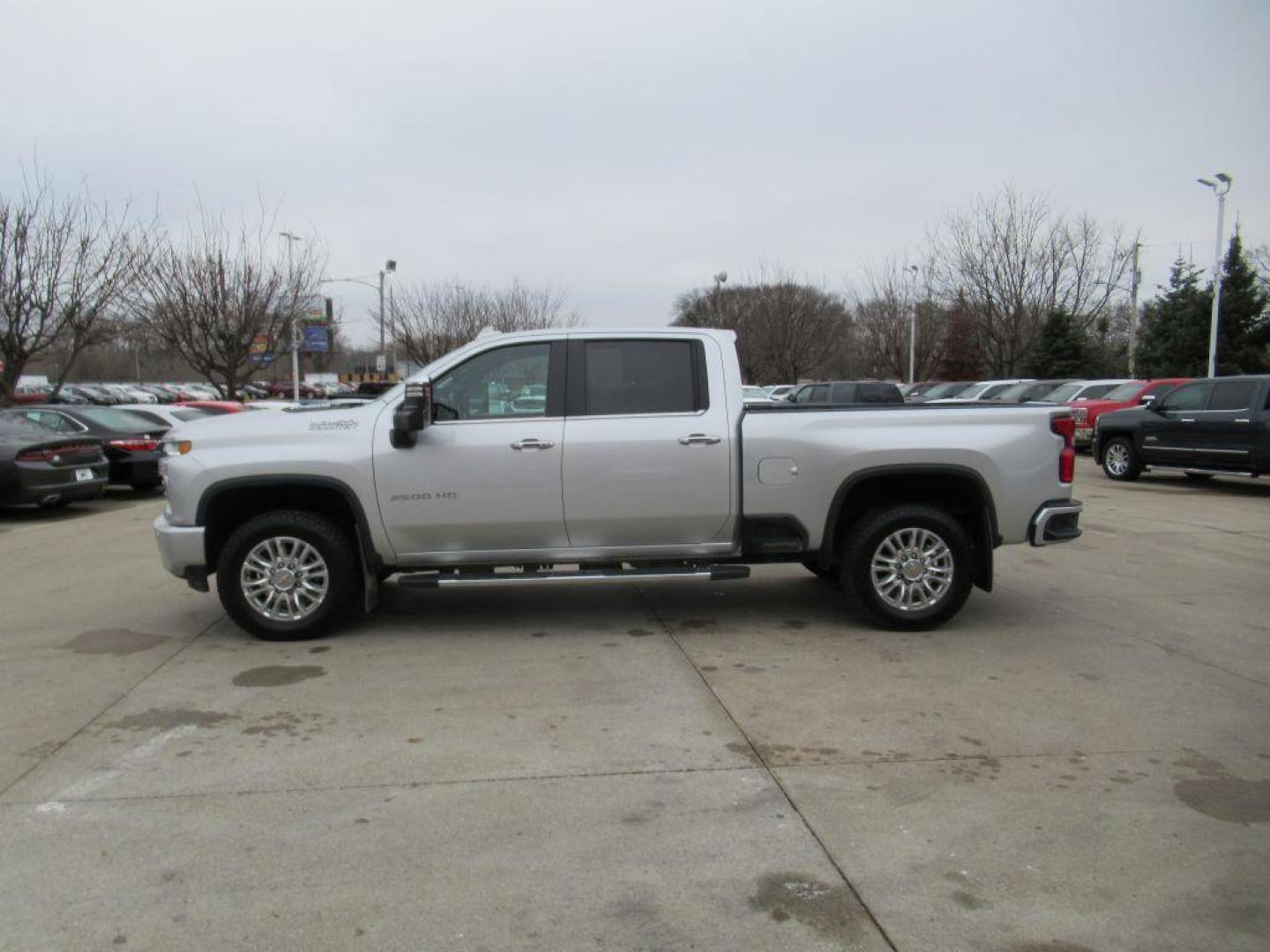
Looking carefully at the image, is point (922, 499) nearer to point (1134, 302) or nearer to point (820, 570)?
point (820, 570)

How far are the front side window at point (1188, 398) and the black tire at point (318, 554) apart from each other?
531 inches

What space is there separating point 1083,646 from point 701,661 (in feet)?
8.17

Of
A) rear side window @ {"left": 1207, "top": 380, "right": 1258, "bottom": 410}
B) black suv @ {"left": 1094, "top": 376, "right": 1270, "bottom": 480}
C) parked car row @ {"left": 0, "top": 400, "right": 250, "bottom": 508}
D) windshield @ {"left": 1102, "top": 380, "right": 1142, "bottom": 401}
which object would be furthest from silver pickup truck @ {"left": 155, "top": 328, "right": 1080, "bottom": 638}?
windshield @ {"left": 1102, "top": 380, "right": 1142, "bottom": 401}

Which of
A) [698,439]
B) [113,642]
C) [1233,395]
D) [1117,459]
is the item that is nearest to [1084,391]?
[1117,459]

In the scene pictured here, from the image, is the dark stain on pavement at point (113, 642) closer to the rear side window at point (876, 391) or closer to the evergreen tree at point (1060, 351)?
the rear side window at point (876, 391)

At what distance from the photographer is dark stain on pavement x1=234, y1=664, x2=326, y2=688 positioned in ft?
17.3

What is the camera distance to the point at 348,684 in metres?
5.23

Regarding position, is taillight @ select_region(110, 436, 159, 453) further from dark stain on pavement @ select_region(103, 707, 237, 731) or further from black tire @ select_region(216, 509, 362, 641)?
dark stain on pavement @ select_region(103, 707, 237, 731)

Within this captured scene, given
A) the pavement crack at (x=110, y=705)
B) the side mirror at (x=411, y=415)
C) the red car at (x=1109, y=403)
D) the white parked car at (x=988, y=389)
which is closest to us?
the pavement crack at (x=110, y=705)

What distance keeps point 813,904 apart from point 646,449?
3.31 meters

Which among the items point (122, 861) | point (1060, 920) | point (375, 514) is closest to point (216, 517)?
point (375, 514)

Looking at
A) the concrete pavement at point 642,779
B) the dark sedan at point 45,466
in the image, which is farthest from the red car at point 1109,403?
the dark sedan at point 45,466

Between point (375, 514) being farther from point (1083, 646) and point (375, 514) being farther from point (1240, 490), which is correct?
point (1240, 490)

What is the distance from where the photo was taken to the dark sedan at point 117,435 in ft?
47.8
